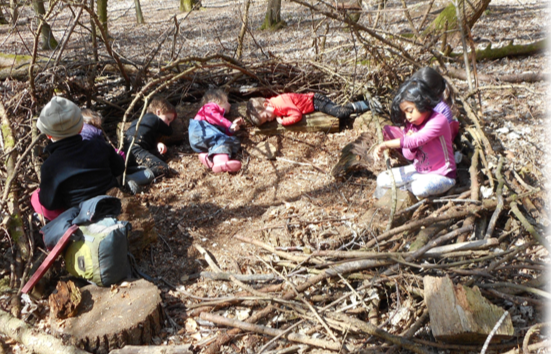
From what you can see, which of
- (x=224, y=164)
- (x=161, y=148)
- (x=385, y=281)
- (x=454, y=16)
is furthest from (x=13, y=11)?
(x=454, y=16)

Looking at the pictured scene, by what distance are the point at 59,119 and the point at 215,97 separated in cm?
238

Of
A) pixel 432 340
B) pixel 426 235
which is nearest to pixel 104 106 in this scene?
pixel 426 235

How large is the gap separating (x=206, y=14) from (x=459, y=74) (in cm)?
1190

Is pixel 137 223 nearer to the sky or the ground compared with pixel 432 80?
nearer to the ground

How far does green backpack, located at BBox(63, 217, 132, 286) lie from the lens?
306 cm

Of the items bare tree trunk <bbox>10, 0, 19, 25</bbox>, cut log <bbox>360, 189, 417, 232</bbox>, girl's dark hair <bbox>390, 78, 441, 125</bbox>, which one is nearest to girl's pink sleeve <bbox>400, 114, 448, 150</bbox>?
girl's dark hair <bbox>390, 78, 441, 125</bbox>

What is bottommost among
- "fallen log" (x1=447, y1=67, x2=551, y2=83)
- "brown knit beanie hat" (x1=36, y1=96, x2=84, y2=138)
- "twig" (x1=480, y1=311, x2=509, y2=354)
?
"twig" (x1=480, y1=311, x2=509, y2=354)

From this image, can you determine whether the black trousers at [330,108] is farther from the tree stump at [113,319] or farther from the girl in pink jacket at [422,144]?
the tree stump at [113,319]

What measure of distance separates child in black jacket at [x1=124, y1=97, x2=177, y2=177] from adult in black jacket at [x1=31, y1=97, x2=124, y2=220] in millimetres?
1371

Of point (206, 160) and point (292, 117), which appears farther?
point (292, 117)

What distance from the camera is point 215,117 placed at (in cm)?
523

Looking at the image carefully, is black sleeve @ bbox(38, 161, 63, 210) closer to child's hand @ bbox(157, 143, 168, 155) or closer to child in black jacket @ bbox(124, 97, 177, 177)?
child in black jacket @ bbox(124, 97, 177, 177)

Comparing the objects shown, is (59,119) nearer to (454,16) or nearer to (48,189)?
(48,189)

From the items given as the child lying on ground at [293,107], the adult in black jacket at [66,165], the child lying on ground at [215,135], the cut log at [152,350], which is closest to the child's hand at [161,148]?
the child lying on ground at [215,135]
